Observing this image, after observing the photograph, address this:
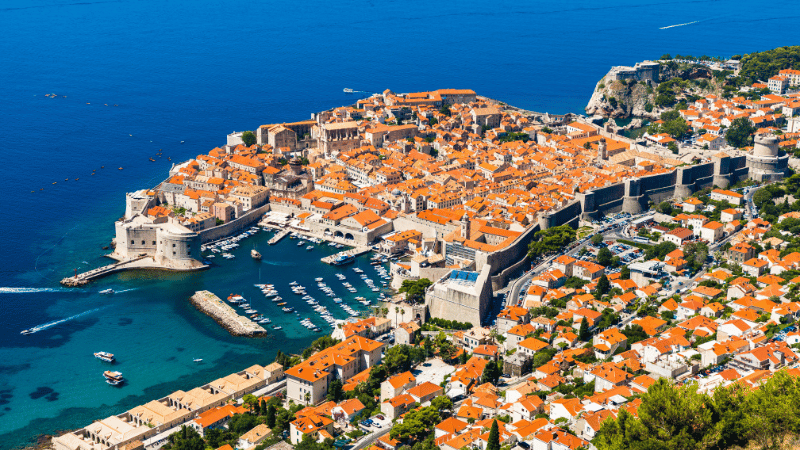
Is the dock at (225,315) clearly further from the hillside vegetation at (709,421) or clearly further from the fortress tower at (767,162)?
the fortress tower at (767,162)

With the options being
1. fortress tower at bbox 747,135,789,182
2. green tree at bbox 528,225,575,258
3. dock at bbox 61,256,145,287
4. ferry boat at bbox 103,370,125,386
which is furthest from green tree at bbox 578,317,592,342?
dock at bbox 61,256,145,287

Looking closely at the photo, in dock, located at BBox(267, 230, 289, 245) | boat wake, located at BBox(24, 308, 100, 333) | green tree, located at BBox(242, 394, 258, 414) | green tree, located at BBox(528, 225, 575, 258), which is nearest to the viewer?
green tree, located at BBox(242, 394, 258, 414)

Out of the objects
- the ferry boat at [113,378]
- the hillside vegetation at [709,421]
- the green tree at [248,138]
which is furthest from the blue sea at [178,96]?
the hillside vegetation at [709,421]

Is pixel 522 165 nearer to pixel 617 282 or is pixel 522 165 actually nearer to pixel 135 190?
pixel 617 282

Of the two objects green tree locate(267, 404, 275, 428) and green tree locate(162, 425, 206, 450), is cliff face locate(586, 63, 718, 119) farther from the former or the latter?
green tree locate(162, 425, 206, 450)

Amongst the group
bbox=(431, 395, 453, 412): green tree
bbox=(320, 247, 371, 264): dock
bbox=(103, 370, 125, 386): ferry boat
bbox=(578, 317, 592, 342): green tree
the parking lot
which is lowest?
bbox=(103, 370, 125, 386): ferry boat

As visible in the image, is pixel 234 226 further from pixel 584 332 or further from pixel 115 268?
pixel 584 332

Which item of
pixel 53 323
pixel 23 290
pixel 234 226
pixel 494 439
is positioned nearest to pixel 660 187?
pixel 234 226
